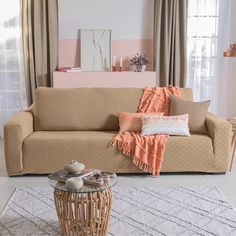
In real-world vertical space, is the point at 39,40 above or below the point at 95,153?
above

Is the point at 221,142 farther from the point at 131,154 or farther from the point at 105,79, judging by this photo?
the point at 105,79

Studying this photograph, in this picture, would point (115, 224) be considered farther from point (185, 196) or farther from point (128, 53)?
point (128, 53)

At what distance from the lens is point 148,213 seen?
2689 mm

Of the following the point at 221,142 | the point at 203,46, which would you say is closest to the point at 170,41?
the point at 203,46

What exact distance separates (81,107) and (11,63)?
1.80m

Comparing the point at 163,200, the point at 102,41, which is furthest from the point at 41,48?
the point at 163,200

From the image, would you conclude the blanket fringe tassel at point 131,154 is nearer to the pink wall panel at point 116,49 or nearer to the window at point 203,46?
the pink wall panel at point 116,49

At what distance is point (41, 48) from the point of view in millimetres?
5230

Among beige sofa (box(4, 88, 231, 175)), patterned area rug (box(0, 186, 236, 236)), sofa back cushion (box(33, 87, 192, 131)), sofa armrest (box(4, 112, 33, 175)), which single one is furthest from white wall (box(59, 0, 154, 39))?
patterned area rug (box(0, 186, 236, 236))

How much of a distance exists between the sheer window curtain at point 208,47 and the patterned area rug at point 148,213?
257cm

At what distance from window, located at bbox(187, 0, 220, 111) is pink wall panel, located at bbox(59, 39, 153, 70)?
Result: 62 cm

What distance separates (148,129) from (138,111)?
44 centimetres

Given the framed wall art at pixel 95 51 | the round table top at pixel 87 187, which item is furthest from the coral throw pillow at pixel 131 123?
the framed wall art at pixel 95 51

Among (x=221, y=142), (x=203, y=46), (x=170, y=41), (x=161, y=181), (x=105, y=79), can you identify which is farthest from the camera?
(x=203, y=46)
